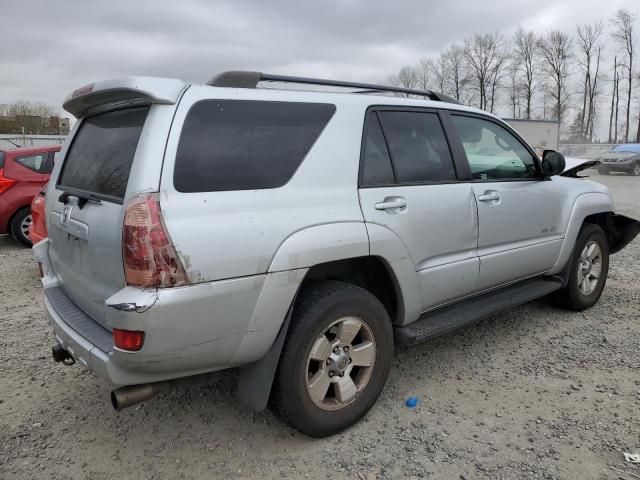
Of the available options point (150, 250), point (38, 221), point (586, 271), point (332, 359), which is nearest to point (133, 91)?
point (150, 250)

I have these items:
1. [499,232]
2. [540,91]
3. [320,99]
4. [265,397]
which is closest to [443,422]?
[265,397]

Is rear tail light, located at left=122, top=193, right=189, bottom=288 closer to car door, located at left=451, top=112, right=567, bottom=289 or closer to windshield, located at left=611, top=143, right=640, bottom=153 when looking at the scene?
car door, located at left=451, top=112, right=567, bottom=289

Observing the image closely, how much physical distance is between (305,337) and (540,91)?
6173 cm

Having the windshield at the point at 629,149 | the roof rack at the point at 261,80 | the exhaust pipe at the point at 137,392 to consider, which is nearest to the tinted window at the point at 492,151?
the roof rack at the point at 261,80

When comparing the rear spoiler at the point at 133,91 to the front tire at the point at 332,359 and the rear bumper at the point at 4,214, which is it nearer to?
the front tire at the point at 332,359

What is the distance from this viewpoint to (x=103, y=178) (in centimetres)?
250

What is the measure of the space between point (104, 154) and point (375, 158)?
147 centimetres

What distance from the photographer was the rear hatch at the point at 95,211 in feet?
7.29

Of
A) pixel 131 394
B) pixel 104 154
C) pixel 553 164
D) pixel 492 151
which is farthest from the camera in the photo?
pixel 553 164

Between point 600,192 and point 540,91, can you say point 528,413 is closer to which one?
point 600,192

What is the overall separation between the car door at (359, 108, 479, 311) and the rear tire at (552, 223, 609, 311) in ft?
5.20

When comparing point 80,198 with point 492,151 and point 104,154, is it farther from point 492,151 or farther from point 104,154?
point 492,151

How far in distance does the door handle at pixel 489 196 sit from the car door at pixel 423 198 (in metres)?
0.11

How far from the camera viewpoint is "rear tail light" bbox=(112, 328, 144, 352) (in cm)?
205
